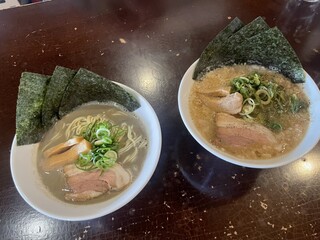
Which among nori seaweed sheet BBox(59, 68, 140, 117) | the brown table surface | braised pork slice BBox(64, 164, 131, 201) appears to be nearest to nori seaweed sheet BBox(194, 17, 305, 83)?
the brown table surface

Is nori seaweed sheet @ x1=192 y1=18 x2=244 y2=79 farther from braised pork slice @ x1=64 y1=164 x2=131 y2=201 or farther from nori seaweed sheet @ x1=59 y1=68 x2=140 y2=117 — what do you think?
braised pork slice @ x1=64 y1=164 x2=131 y2=201

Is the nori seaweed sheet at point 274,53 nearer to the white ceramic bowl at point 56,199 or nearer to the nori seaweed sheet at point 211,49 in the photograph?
the nori seaweed sheet at point 211,49

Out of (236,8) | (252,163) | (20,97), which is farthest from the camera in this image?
(236,8)

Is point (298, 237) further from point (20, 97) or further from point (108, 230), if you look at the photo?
point (20, 97)

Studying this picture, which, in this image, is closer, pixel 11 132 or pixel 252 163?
pixel 252 163

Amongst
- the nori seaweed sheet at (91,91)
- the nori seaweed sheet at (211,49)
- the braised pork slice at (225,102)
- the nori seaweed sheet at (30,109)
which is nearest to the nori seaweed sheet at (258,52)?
the nori seaweed sheet at (211,49)

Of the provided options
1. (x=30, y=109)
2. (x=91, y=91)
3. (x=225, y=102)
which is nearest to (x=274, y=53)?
(x=225, y=102)

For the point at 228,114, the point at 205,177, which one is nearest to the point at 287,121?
the point at 228,114
